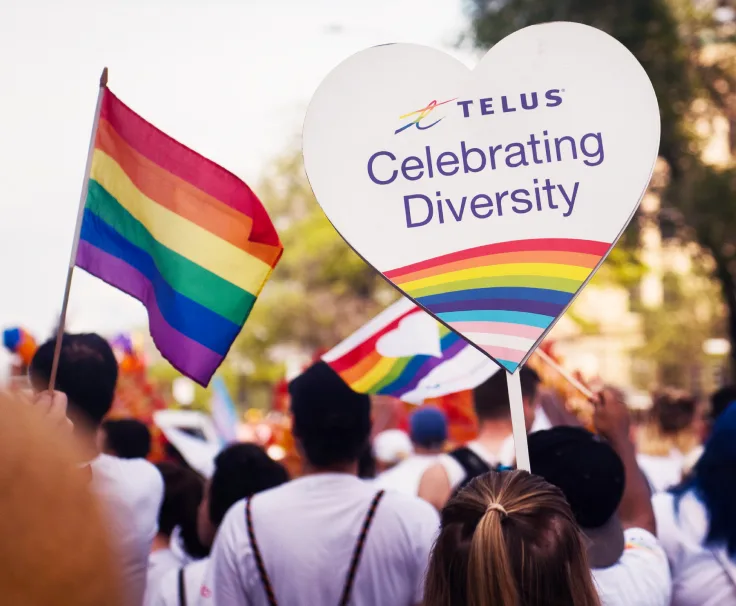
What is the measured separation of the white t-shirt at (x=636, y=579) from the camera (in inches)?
98.9

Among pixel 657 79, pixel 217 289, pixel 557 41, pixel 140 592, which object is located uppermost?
pixel 657 79

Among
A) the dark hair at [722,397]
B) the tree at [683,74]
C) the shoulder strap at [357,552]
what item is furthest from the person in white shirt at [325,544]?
the tree at [683,74]

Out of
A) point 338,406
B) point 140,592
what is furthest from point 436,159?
point 140,592

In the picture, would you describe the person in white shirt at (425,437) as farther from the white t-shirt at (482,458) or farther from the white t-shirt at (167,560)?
the white t-shirt at (167,560)

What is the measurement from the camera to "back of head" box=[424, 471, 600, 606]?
6.20 ft

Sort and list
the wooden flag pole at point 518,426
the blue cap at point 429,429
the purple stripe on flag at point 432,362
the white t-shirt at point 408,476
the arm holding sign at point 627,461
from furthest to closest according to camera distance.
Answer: the blue cap at point 429,429
the white t-shirt at point 408,476
the purple stripe on flag at point 432,362
the arm holding sign at point 627,461
the wooden flag pole at point 518,426

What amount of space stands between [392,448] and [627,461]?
5.50 meters

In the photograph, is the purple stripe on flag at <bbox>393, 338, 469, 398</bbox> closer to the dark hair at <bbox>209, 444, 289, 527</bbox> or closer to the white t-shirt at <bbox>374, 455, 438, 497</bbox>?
the dark hair at <bbox>209, 444, 289, 527</bbox>

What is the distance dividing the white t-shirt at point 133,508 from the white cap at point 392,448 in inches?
203

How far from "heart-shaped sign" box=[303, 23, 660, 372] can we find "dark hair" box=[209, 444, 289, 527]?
1276 mm

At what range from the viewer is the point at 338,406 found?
3258 mm

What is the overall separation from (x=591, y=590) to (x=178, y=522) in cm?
233

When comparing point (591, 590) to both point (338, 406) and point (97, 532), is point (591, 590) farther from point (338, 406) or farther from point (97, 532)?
point (338, 406)

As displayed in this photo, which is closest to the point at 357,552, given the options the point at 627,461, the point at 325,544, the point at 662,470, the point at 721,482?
the point at 325,544
